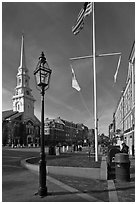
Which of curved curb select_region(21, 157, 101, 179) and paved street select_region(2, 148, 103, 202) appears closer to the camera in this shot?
paved street select_region(2, 148, 103, 202)

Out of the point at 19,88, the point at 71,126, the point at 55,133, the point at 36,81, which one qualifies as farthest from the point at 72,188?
the point at 71,126

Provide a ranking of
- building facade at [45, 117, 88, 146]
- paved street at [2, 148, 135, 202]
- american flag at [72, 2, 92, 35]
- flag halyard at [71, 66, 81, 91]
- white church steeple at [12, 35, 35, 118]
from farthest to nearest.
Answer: building facade at [45, 117, 88, 146] → white church steeple at [12, 35, 35, 118] → flag halyard at [71, 66, 81, 91] → american flag at [72, 2, 92, 35] → paved street at [2, 148, 135, 202]

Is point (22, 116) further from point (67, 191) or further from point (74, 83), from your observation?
point (67, 191)

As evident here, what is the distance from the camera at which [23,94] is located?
111125mm

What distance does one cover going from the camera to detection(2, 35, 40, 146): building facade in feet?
330

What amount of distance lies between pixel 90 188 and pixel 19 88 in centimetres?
11056

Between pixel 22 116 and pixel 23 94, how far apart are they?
36.2 feet

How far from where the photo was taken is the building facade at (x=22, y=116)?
100519mm

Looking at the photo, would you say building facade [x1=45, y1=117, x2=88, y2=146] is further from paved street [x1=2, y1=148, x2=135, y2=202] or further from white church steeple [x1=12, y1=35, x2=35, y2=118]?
paved street [x1=2, y1=148, x2=135, y2=202]

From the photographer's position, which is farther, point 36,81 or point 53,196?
point 36,81

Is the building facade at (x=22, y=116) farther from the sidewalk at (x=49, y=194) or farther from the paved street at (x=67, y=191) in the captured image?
the sidewalk at (x=49, y=194)

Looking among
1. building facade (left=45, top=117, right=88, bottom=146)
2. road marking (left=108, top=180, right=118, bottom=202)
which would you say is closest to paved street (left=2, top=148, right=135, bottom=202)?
road marking (left=108, top=180, right=118, bottom=202)

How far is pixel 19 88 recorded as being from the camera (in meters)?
115

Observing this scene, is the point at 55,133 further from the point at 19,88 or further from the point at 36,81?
the point at 36,81
